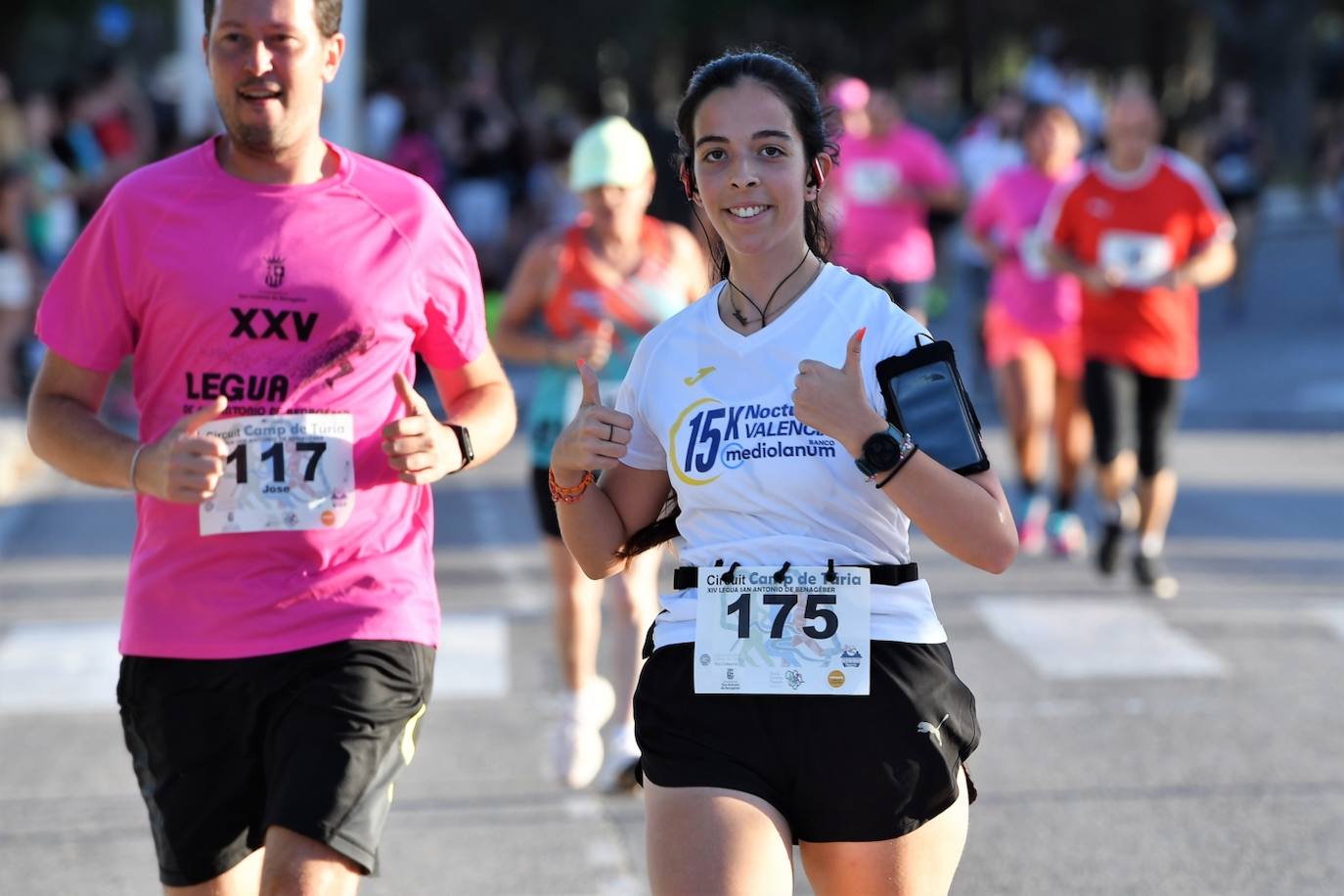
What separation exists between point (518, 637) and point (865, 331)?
5976 mm

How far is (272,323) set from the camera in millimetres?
4023

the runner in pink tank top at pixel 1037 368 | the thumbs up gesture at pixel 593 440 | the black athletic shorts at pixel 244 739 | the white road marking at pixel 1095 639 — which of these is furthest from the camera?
the runner in pink tank top at pixel 1037 368

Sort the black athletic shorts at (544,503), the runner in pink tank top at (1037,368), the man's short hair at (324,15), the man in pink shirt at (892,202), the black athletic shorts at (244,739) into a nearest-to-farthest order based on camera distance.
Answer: the black athletic shorts at (244,739), the man's short hair at (324,15), the black athletic shorts at (544,503), the runner in pink tank top at (1037,368), the man in pink shirt at (892,202)

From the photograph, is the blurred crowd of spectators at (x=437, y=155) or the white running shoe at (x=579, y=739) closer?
the white running shoe at (x=579, y=739)

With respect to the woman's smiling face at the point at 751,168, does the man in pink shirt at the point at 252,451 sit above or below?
below

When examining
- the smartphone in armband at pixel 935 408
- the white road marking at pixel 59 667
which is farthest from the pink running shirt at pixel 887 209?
the smartphone in armband at pixel 935 408

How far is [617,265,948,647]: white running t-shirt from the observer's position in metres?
3.63

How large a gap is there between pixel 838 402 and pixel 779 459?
21 centimetres

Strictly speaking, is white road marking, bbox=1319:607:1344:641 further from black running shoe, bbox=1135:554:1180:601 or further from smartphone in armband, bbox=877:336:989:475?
smartphone in armband, bbox=877:336:989:475

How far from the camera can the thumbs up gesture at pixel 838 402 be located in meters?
3.44

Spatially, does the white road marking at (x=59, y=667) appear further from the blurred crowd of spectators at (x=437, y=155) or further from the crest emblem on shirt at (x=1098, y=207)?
the blurred crowd of spectators at (x=437, y=155)

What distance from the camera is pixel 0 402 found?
17156 millimetres

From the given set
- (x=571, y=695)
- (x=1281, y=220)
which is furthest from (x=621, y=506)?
(x=1281, y=220)

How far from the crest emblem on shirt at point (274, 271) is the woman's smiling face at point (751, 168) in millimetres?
817
